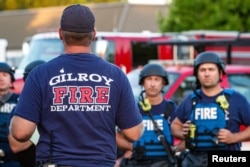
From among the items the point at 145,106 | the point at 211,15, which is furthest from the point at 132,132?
the point at 211,15

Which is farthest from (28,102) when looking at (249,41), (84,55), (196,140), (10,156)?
(249,41)

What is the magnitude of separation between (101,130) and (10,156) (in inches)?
145

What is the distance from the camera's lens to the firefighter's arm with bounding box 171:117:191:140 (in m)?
7.68

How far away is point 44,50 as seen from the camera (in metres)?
17.1

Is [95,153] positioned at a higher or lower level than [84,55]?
lower

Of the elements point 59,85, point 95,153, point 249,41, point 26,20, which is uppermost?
point 26,20

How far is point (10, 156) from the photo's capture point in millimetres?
8625

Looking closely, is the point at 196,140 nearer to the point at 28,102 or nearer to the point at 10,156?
the point at 10,156

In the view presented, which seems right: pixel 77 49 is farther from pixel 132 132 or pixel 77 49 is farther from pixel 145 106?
pixel 145 106

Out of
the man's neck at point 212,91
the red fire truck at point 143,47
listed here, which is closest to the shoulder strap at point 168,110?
the man's neck at point 212,91

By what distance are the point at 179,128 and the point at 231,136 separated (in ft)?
2.09

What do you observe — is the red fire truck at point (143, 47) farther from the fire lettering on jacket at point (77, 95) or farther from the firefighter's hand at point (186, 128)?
the fire lettering on jacket at point (77, 95)

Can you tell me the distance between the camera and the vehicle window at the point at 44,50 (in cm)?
1694

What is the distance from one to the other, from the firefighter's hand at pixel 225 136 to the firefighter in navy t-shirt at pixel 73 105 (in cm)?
243
